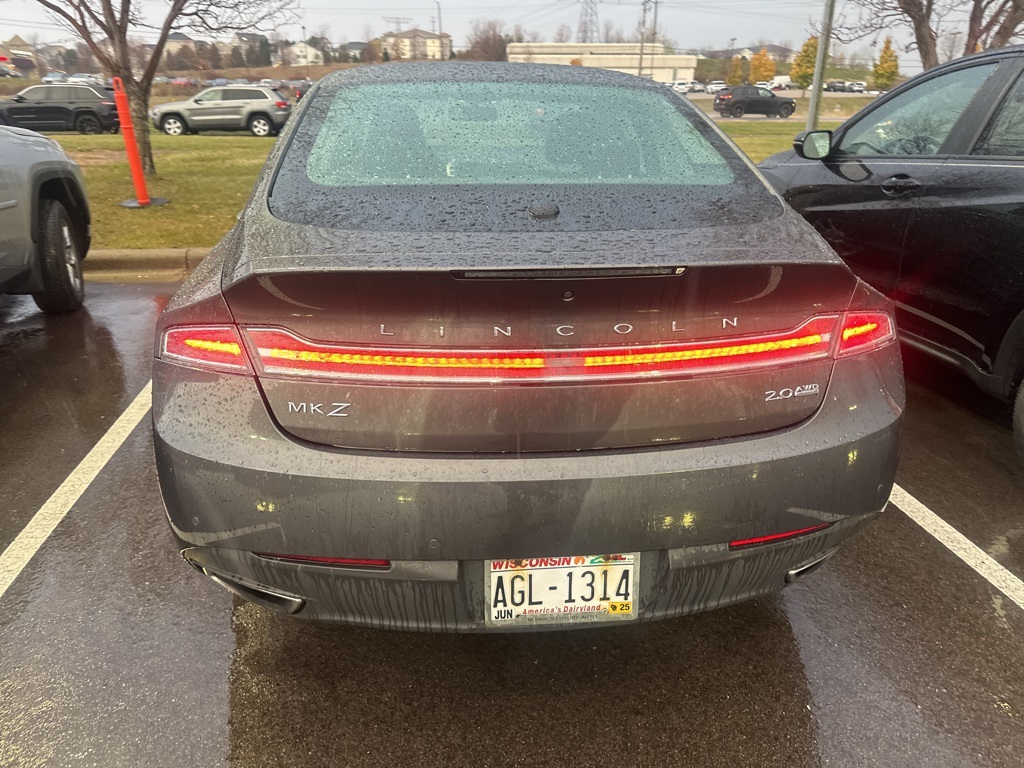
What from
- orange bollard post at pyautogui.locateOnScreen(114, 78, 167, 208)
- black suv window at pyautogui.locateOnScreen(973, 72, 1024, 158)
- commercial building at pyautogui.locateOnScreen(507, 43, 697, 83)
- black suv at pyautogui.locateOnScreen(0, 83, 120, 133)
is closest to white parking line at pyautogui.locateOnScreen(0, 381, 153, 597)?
black suv window at pyautogui.locateOnScreen(973, 72, 1024, 158)

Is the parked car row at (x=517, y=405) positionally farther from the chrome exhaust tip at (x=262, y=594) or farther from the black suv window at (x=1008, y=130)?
the black suv window at (x=1008, y=130)

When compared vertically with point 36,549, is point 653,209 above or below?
above

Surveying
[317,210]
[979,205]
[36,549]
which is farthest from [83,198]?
[979,205]

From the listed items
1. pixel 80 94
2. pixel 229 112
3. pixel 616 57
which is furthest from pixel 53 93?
pixel 616 57

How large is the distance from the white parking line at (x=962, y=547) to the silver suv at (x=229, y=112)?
2471cm

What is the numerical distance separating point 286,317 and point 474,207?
61 cm

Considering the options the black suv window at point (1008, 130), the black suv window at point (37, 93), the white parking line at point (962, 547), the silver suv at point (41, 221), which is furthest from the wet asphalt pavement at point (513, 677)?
the black suv window at point (37, 93)

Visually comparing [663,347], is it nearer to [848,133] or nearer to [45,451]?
[45,451]

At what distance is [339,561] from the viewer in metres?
1.66

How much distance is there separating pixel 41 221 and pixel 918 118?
5335 mm

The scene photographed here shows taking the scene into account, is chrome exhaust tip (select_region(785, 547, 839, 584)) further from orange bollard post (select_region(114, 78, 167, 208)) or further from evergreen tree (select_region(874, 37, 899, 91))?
evergreen tree (select_region(874, 37, 899, 91))

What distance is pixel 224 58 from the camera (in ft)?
310

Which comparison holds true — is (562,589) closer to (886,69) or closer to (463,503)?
(463,503)

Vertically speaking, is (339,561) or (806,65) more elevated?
(339,561)
